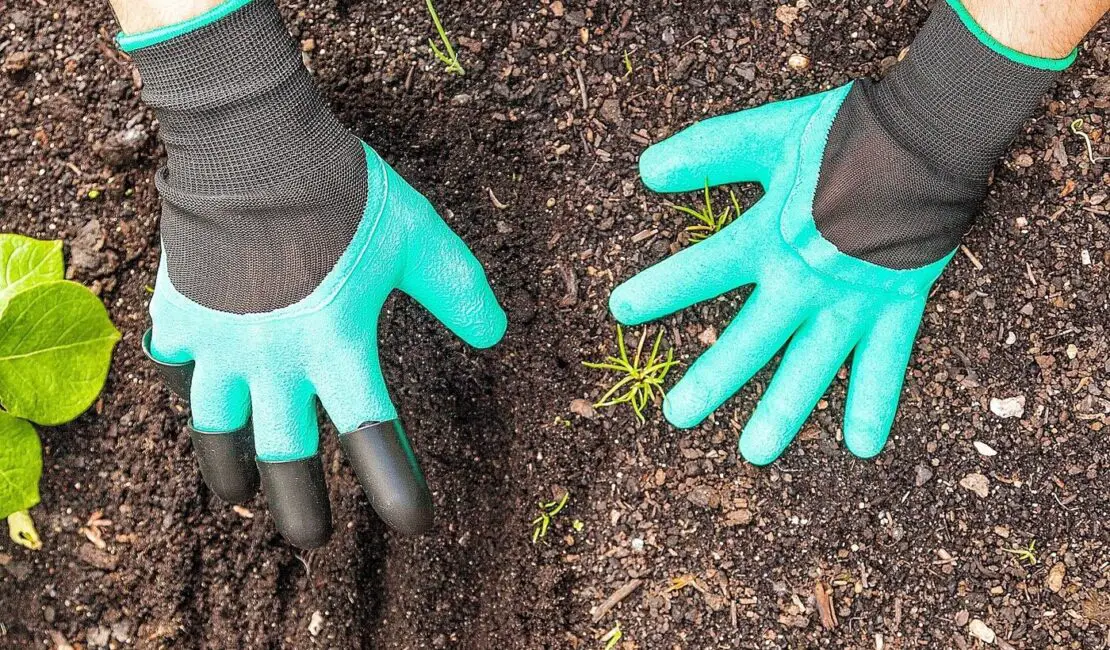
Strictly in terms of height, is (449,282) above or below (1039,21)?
below

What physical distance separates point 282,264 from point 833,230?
0.80 metres

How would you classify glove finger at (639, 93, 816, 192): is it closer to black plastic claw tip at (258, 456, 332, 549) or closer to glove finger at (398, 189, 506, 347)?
glove finger at (398, 189, 506, 347)

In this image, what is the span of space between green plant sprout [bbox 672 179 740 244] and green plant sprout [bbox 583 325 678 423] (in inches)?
6.6

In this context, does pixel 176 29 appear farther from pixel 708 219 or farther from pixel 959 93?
pixel 959 93

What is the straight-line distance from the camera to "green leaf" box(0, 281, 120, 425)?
145cm

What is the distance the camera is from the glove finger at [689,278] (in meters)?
1.47

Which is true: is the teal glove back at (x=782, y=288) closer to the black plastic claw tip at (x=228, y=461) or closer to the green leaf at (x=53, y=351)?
→ the black plastic claw tip at (x=228, y=461)

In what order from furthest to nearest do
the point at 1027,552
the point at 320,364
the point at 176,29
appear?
the point at 1027,552, the point at 320,364, the point at 176,29

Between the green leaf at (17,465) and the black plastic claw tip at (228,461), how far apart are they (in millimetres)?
280

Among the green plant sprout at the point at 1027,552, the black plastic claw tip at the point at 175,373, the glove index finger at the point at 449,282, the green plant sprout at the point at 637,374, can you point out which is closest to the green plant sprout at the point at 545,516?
the green plant sprout at the point at 637,374

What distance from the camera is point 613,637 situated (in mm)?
1562

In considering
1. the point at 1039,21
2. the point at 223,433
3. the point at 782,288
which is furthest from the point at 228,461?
the point at 1039,21

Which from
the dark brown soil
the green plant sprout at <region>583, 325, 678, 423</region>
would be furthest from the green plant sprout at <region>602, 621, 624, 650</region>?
the green plant sprout at <region>583, 325, 678, 423</region>

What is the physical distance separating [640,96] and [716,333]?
15.7 inches
